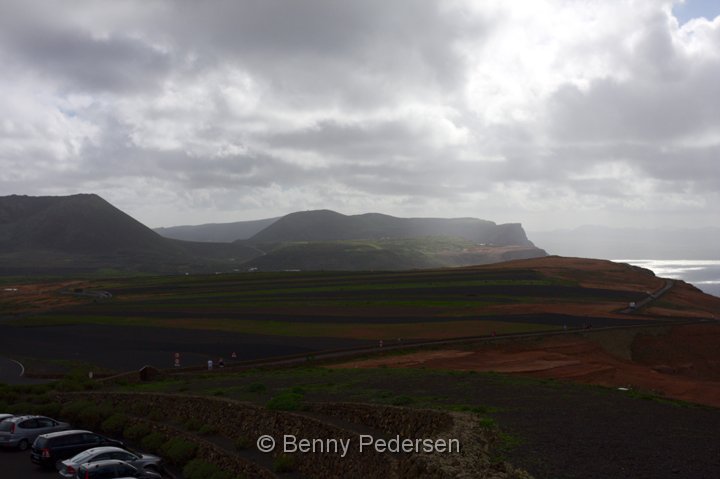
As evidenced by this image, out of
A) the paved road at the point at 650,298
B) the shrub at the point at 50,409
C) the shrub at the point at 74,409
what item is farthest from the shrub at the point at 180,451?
the paved road at the point at 650,298

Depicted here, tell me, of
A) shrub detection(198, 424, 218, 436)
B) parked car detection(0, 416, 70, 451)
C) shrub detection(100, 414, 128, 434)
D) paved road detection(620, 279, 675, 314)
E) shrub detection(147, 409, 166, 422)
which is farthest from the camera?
paved road detection(620, 279, 675, 314)

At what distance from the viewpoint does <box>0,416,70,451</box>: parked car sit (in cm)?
2333

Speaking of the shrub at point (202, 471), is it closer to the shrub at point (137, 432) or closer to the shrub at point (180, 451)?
the shrub at point (180, 451)

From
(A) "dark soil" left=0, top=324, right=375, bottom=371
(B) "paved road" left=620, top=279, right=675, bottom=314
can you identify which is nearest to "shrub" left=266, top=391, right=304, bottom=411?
(A) "dark soil" left=0, top=324, right=375, bottom=371

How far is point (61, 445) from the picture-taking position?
21250 millimetres

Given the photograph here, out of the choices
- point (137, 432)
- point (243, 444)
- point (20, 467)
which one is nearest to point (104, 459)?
point (243, 444)

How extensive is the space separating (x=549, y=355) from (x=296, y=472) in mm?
31835

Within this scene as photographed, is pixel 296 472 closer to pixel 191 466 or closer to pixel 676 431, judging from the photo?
pixel 191 466

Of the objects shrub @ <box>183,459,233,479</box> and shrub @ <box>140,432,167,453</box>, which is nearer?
shrub @ <box>183,459,233,479</box>

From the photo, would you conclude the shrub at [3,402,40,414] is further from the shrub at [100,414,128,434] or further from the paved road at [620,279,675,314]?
the paved road at [620,279,675,314]

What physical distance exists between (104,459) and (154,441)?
3.75m

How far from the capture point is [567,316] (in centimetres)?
6519

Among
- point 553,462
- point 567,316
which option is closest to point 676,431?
point 553,462

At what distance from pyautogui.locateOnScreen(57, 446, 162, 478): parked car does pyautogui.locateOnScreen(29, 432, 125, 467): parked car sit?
3.37 ft
